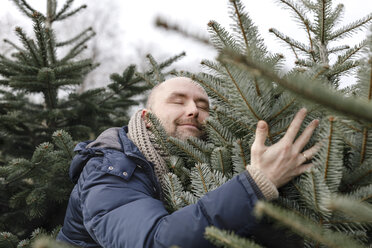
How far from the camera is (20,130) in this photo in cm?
396

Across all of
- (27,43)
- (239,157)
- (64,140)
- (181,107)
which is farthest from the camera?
(27,43)

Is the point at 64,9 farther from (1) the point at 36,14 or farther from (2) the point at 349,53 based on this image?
(2) the point at 349,53

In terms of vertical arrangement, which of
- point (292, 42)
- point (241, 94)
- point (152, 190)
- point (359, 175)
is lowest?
point (152, 190)

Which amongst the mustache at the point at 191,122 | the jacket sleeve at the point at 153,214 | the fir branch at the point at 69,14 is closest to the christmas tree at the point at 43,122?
the fir branch at the point at 69,14

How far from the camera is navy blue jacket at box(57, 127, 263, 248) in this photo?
3.96 feet

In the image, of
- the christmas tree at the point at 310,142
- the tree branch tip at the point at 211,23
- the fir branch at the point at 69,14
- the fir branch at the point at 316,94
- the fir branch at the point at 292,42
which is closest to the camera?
the fir branch at the point at 316,94

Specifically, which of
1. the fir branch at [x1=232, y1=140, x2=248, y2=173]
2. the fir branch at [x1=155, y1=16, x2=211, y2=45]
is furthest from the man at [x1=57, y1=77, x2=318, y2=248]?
the fir branch at [x1=155, y1=16, x2=211, y2=45]

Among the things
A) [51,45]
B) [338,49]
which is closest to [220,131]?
[338,49]

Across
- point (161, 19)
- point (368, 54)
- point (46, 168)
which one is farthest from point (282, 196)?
point (46, 168)

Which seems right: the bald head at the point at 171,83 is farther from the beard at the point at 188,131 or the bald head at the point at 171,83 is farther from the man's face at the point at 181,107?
the beard at the point at 188,131

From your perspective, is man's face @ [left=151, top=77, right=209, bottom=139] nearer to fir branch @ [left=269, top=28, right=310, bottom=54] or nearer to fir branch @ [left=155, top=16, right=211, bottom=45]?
fir branch @ [left=269, top=28, right=310, bottom=54]

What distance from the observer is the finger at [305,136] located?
125cm

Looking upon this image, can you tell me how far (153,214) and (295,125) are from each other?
753 millimetres

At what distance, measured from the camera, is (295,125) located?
4.04ft
